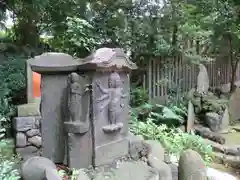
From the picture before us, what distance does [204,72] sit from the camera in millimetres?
7637

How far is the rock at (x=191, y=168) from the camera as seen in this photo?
314 cm

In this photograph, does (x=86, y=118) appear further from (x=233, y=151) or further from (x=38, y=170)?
(x=233, y=151)

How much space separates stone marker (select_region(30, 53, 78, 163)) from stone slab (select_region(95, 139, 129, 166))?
41 centimetres

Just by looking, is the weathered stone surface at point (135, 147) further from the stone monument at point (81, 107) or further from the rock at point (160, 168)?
the stone monument at point (81, 107)

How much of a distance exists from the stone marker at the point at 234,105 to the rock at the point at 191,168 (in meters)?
4.78

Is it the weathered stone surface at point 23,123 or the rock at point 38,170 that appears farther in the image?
the weathered stone surface at point 23,123

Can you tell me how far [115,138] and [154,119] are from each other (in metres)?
2.82

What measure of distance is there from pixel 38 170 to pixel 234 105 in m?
6.21

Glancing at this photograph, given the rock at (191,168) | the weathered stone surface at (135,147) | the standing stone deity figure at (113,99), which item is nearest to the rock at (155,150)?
the weathered stone surface at (135,147)

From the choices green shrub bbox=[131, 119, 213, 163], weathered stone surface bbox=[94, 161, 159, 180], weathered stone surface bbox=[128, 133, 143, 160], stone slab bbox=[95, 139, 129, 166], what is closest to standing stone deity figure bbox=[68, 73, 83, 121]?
stone slab bbox=[95, 139, 129, 166]

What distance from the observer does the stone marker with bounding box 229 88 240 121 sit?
7.57 metres

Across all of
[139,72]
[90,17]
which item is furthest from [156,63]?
[90,17]

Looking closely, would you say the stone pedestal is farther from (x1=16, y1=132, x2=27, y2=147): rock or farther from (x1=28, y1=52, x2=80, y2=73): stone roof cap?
(x1=16, y1=132, x2=27, y2=147): rock

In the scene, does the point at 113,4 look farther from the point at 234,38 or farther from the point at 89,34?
the point at 234,38
